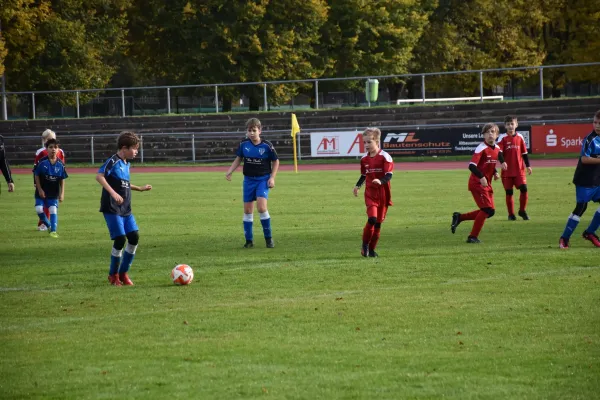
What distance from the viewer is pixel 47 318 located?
32.1ft

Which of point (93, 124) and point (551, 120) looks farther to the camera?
point (93, 124)

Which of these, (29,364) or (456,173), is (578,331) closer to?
(29,364)

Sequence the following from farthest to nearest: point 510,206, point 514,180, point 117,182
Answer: point 514,180
point 510,206
point 117,182

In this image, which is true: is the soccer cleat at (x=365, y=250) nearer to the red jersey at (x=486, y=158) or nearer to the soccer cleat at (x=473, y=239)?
the soccer cleat at (x=473, y=239)

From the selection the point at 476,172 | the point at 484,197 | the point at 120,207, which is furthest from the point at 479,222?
the point at 120,207

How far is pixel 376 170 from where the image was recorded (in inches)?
542

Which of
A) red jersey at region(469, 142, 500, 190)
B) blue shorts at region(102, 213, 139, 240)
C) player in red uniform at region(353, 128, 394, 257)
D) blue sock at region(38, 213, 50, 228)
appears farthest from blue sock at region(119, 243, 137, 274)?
blue sock at region(38, 213, 50, 228)

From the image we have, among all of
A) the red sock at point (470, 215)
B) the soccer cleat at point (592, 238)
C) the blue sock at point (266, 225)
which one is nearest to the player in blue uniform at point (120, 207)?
the blue sock at point (266, 225)

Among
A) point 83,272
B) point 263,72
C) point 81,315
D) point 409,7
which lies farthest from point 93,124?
point 81,315

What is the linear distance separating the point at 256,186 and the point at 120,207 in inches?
163

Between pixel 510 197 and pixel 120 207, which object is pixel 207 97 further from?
pixel 120 207

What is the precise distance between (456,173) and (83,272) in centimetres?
2139

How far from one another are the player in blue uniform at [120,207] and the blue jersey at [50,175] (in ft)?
21.3

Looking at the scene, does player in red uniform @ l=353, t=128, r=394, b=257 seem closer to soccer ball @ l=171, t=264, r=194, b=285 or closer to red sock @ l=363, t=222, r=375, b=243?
red sock @ l=363, t=222, r=375, b=243
